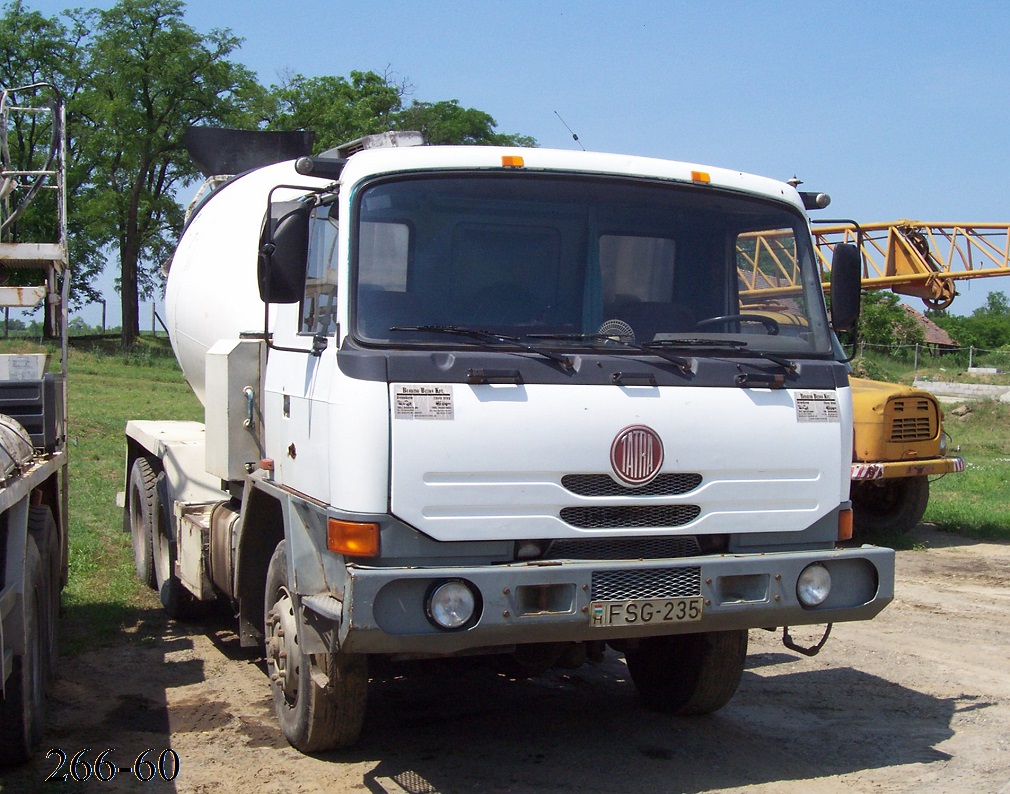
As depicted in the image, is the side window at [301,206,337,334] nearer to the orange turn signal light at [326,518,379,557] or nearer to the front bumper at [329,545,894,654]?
the orange turn signal light at [326,518,379,557]

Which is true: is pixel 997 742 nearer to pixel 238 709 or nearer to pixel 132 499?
pixel 238 709

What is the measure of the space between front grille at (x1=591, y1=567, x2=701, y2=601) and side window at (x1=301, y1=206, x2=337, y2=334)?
59.8 inches

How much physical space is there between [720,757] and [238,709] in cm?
250

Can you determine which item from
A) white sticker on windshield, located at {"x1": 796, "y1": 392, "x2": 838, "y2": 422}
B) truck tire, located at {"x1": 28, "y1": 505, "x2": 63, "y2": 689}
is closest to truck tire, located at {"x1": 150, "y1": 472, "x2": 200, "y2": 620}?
truck tire, located at {"x1": 28, "y1": 505, "x2": 63, "y2": 689}

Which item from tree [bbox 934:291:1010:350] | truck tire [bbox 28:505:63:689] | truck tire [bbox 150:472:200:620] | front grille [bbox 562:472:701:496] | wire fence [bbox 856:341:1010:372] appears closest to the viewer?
front grille [bbox 562:472:701:496]

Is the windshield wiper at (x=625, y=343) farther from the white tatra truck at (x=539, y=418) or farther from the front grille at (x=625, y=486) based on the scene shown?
the front grille at (x=625, y=486)

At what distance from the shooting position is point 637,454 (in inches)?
184

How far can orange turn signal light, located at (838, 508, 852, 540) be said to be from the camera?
16.9 feet

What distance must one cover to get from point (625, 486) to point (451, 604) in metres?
0.87

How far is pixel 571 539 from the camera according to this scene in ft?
15.4

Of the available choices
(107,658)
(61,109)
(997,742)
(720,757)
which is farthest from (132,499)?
(997,742)

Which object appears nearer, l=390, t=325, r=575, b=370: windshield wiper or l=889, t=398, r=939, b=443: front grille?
l=390, t=325, r=575, b=370: windshield wiper

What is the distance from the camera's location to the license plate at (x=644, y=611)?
4.54 m

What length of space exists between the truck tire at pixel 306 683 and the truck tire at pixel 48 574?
1196 millimetres
